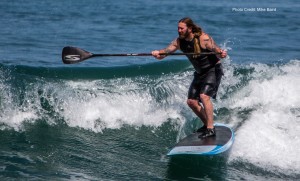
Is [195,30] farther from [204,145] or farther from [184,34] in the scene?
[204,145]

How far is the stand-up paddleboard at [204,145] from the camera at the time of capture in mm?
7812

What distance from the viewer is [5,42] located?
16.5 metres

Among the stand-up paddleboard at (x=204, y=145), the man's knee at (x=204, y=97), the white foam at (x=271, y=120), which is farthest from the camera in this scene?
the white foam at (x=271, y=120)

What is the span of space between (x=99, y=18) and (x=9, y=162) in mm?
14865

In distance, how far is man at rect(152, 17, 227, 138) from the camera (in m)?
7.82

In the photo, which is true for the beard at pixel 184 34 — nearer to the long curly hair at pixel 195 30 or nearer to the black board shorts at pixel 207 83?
the long curly hair at pixel 195 30

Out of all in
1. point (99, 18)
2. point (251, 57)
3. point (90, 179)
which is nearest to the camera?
point (90, 179)

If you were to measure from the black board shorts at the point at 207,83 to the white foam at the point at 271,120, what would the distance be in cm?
103

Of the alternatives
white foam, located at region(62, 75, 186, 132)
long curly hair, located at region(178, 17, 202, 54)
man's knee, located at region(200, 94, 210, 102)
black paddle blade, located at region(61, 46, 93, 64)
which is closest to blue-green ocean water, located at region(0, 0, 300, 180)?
white foam, located at region(62, 75, 186, 132)

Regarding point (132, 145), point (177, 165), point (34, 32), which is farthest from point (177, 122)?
point (34, 32)

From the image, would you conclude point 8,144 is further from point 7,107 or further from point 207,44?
point 207,44

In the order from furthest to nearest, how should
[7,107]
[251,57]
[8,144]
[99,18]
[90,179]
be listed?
[99,18] < [251,57] < [7,107] < [8,144] < [90,179]

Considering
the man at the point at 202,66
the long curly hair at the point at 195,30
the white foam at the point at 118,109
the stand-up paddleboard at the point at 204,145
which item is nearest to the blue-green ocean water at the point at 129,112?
the white foam at the point at 118,109

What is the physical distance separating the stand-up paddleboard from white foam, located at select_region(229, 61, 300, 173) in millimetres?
287
